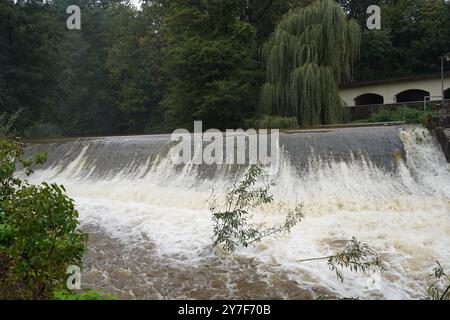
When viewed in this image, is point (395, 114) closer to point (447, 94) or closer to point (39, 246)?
point (447, 94)

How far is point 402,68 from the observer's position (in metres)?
25.2

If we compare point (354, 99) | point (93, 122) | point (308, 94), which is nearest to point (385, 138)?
point (308, 94)

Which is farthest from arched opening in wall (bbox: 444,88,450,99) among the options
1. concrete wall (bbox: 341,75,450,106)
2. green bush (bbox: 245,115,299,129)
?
green bush (bbox: 245,115,299,129)

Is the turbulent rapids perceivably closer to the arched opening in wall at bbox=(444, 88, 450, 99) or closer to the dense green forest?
the dense green forest

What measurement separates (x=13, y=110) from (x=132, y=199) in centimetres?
1531

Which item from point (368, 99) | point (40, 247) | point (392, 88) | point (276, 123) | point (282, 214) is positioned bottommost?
point (282, 214)

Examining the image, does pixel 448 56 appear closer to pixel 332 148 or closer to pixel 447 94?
pixel 447 94

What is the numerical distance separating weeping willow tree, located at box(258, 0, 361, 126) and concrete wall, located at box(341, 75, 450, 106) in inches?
225

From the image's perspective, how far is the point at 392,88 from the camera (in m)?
21.2

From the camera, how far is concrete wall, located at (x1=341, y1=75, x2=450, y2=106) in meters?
20.0

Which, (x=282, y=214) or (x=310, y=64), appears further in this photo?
(x=310, y=64)

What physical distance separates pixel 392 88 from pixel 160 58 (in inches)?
490

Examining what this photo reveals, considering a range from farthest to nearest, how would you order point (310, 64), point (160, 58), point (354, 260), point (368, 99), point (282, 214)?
point (160, 58)
point (368, 99)
point (310, 64)
point (282, 214)
point (354, 260)

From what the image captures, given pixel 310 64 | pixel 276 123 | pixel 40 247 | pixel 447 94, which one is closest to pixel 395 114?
pixel 310 64
